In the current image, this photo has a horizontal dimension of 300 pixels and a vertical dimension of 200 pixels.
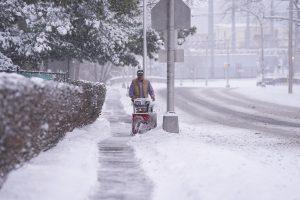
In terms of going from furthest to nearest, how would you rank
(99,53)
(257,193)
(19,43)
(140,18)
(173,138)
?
(140,18), (99,53), (19,43), (173,138), (257,193)

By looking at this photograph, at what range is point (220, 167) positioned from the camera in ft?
32.4

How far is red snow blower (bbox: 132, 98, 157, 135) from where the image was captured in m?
16.8

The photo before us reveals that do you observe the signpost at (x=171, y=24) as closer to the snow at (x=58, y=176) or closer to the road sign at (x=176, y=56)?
the road sign at (x=176, y=56)

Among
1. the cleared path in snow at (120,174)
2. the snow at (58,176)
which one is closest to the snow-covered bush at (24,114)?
the snow at (58,176)

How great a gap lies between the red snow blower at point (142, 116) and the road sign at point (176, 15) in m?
2.26

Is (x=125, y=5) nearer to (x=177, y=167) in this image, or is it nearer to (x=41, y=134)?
(x=177, y=167)

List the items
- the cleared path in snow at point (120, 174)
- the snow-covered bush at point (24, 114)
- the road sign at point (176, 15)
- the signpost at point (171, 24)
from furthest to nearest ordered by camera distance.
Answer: the road sign at point (176, 15) < the signpost at point (171, 24) < the cleared path in snow at point (120, 174) < the snow-covered bush at point (24, 114)

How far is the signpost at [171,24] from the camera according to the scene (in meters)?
16.4

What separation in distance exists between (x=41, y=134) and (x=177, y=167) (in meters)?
3.20

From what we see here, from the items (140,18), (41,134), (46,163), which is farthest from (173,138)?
(140,18)

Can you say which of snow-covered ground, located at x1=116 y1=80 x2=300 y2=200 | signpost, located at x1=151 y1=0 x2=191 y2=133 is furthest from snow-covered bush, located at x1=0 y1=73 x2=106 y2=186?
signpost, located at x1=151 y1=0 x2=191 y2=133

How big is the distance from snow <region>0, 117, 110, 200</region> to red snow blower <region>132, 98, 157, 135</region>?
11.7 feet

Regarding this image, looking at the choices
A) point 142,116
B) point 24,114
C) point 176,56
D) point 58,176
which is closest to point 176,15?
point 176,56

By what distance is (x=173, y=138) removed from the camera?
14.7 meters
